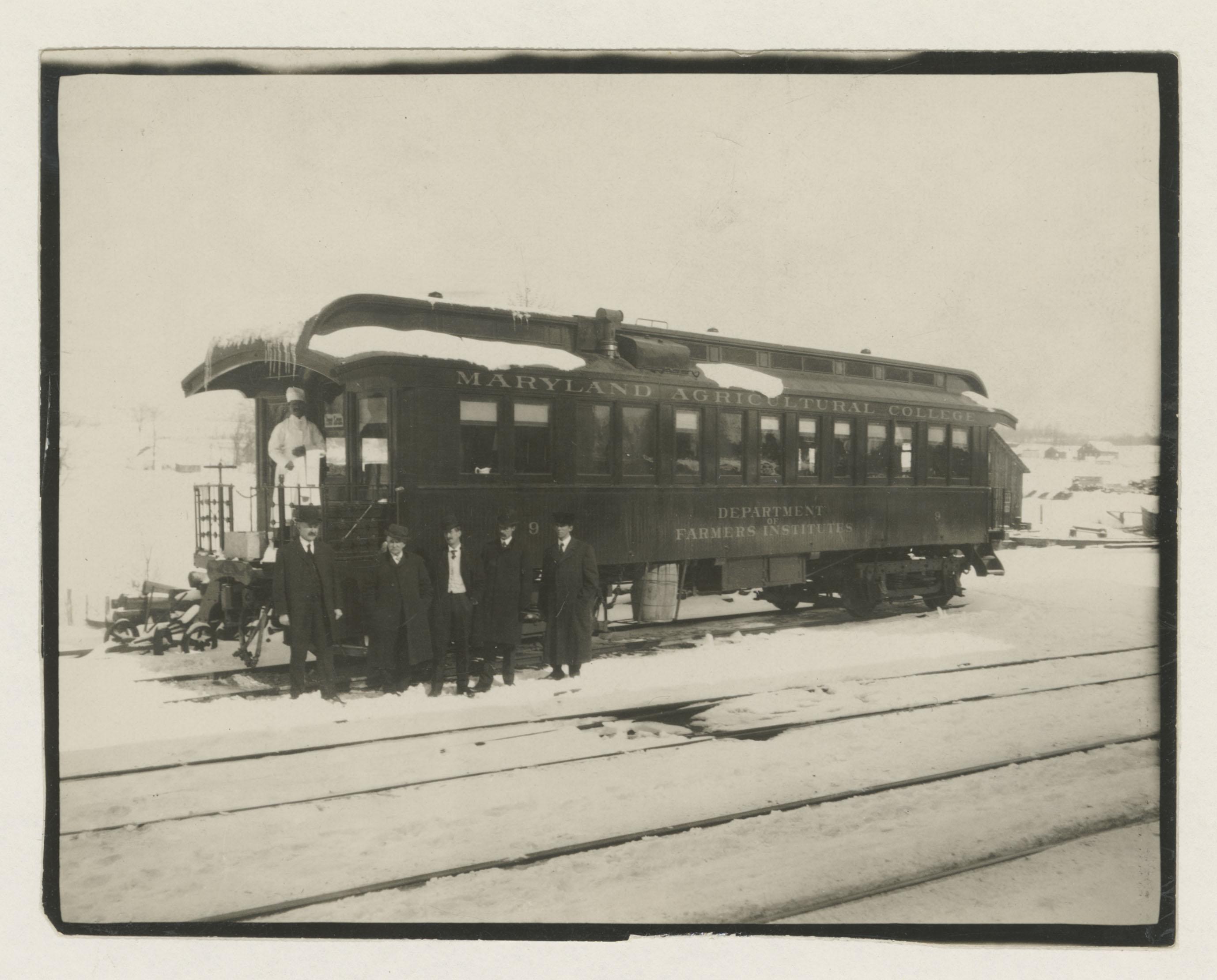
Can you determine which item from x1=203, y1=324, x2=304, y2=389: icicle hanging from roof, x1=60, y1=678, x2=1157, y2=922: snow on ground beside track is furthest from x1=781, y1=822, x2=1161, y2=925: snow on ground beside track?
x1=203, y1=324, x2=304, y2=389: icicle hanging from roof

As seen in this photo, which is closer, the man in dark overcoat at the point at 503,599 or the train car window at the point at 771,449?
the man in dark overcoat at the point at 503,599

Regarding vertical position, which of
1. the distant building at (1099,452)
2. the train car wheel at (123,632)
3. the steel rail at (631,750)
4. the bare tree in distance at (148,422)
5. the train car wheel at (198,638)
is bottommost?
the steel rail at (631,750)

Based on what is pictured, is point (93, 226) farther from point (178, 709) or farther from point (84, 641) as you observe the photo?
point (178, 709)

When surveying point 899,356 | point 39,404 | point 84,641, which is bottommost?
point 84,641

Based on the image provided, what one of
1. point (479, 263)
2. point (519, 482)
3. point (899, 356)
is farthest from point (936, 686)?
point (479, 263)

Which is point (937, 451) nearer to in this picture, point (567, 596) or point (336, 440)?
point (567, 596)

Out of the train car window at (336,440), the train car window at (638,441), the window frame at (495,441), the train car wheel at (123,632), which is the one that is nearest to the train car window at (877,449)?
the train car window at (638,441)

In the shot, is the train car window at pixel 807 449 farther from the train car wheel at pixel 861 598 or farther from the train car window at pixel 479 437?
the train car window at pixel 479 437
